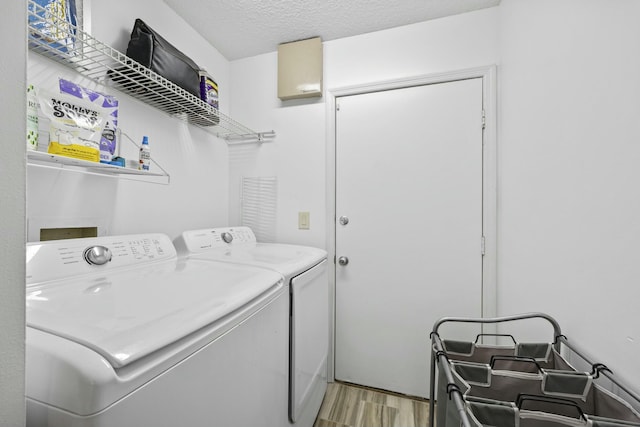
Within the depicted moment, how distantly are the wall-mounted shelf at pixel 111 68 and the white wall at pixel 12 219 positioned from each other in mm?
679

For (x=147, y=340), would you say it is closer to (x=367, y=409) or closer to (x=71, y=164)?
(x=71, y=164)

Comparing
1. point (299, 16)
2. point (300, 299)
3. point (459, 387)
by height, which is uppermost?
point (299, 16)

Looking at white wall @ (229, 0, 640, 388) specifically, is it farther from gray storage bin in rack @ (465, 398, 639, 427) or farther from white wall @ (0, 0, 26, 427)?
white wall @ (0, 0, 26, 427)

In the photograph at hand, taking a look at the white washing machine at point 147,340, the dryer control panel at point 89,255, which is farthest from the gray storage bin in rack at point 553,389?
the dryer control panel at point 89,255

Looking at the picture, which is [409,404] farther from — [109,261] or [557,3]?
[557,3]

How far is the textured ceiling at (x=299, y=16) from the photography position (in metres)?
1.64

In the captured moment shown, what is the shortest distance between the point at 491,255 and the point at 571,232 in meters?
0.77

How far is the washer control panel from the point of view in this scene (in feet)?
4.85

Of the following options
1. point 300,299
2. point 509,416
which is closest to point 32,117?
point 300,299

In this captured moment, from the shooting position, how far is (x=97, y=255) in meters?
0.99

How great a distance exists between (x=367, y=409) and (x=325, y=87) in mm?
2201

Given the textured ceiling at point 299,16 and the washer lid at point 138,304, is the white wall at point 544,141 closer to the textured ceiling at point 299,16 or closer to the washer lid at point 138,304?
the textured ceiling at point 299,16

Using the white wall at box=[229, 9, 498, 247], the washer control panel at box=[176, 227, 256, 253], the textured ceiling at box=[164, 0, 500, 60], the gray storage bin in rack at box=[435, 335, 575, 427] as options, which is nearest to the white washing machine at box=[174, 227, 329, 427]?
the washer control panel at box=[176, 227, 256, 253]

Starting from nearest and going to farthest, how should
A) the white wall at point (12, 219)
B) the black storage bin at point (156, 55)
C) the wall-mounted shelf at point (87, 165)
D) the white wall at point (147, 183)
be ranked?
the white wall at point (12, 219), the wall-mounted shelf at point (87, 165), the white wall at point (147, 183), the black storage bin at point (156, 55)
